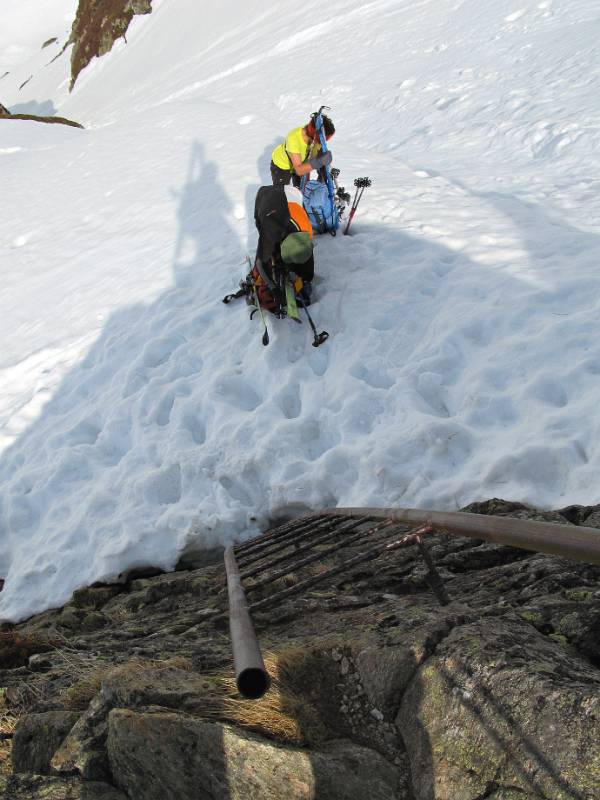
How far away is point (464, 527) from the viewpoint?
8.71ft

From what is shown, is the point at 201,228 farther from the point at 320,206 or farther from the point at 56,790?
the point at 56,790

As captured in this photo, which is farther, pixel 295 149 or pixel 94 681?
pixel 295 149

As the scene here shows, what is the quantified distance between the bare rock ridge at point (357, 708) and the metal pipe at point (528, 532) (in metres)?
0.41

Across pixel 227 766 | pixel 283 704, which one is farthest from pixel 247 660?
pixel 283 704

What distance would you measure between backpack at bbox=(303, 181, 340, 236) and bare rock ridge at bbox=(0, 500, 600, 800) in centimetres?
766

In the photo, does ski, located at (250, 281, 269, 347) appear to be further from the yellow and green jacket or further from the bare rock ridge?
the bare rock ridge

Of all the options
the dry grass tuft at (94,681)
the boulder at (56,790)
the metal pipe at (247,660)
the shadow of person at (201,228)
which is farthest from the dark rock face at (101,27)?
the boulder at (56,790)

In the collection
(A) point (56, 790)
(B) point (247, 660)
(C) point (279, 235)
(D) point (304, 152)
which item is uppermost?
(D) point (304, 152)

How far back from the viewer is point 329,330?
818 cm

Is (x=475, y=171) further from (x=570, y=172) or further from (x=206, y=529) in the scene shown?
(x=206, y=529)

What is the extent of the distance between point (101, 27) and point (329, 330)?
6921 cm

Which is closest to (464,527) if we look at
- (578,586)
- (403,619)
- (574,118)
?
(403,619)

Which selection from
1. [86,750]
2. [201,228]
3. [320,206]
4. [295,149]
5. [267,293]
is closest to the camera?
[86,750]

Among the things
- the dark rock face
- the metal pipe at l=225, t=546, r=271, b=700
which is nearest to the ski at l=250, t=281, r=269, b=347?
the metal pipe at l=225, t=546, r=271, b=700
